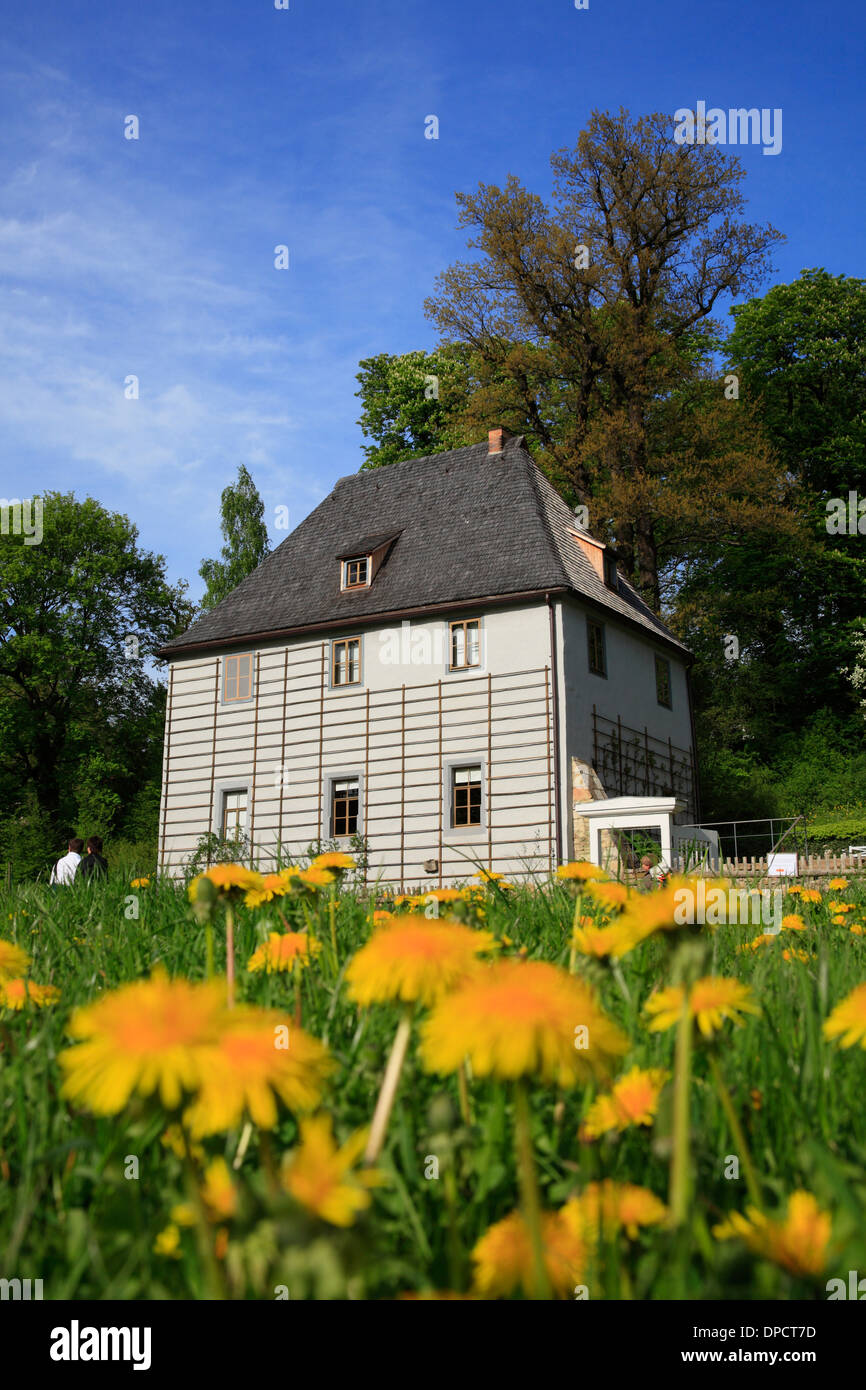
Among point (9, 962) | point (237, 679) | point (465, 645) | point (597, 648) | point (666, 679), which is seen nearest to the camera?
point (9, 962)

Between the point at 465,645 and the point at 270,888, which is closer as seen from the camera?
the point at 270,888

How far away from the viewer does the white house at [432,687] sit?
69.4 ft

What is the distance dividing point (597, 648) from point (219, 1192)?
22.2 m

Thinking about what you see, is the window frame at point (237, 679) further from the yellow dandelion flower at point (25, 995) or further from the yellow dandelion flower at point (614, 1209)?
the yellow dandelion flower at point (614, 1209)

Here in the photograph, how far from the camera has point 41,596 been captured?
37.7m

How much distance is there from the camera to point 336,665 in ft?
79.1

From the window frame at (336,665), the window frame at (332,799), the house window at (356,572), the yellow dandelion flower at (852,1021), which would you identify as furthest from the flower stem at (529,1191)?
the house window at (356,572)

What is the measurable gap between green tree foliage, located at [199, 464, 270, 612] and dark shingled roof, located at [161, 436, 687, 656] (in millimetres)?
13040

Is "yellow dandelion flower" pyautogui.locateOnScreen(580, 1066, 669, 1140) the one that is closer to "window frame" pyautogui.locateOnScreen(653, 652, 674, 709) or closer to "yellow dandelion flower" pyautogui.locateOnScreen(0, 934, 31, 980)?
"yellow dandelion flower" pyautogui.locateOnScreen(0, 934, 31, 980)

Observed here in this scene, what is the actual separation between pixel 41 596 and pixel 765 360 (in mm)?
27558

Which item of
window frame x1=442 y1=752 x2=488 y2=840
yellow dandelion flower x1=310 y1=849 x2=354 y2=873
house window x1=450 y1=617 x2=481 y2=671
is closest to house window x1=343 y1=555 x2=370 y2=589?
house window x1=450 y1=617 x2=481 y2=671

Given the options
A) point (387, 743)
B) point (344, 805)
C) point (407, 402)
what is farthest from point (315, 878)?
point (407, 402)

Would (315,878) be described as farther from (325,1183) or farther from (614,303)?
(614,303)

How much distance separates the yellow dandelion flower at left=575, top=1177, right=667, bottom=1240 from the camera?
1.12 metres
